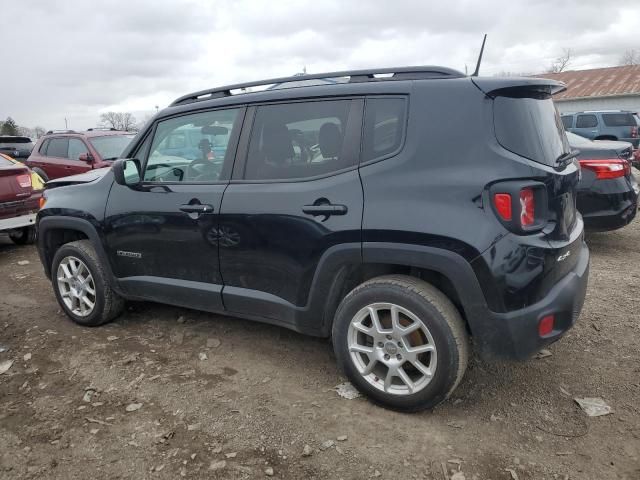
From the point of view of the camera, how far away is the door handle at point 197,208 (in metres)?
3.19

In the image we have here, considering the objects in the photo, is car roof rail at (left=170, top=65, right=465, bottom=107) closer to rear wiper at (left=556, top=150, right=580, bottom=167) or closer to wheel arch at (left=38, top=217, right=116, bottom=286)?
rear wiper at (left=556, top=150, right=580, bottom=167)

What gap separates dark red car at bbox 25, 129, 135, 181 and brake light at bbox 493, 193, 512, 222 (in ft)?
26.0

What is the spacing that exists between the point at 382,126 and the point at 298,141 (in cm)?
55

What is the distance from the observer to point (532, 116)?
2.60 metres

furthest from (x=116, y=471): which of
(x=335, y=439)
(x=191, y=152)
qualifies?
(x=191, y=152)

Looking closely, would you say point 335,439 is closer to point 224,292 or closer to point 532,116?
→ point 224,292

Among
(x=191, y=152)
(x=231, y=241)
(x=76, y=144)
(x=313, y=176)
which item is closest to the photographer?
(x=313, y=176)

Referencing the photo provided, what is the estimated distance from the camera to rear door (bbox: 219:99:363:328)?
2.77 m

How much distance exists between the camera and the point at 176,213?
3.35 meters

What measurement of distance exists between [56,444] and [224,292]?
1245mm

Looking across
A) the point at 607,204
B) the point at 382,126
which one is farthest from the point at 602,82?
the point at 382,126

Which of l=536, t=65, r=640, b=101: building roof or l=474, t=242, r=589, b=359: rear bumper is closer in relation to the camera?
l=474, t=242, r=589, b=359: rear bumper

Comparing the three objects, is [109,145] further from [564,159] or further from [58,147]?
[564,159]

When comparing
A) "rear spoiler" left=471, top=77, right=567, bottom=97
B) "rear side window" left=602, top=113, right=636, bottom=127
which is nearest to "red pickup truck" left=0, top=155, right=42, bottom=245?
"rear spoiler" left=471, top=77, right=567, bottom=97
